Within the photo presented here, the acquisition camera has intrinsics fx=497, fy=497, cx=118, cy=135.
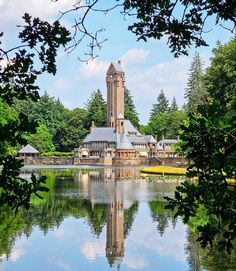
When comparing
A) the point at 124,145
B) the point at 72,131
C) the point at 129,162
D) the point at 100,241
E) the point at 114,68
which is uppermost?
the point at 114,68

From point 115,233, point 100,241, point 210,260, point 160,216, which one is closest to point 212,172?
point 210,260

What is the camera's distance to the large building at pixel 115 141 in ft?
294

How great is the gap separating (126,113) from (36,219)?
89.5 metres

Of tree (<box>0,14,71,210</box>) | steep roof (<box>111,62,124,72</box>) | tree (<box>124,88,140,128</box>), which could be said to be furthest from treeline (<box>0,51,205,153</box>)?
tree (<box>0,14,71,210</box>)

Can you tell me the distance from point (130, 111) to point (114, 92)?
9148 millimetres

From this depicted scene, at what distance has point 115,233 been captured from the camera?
57.0 ft

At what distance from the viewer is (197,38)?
5.07 meters

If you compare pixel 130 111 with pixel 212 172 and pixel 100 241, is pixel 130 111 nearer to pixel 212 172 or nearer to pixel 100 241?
pixel 100 241

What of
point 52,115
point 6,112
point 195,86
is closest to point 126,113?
point 52,115

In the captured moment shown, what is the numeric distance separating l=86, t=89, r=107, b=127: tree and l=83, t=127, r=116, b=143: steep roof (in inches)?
351

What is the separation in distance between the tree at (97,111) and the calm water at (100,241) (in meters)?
81.6

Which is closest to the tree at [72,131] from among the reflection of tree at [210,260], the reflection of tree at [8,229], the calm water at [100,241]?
the calm water at [100,241]

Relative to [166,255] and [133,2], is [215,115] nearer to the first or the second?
[133,2]

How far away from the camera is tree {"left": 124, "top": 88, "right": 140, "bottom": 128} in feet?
358
